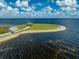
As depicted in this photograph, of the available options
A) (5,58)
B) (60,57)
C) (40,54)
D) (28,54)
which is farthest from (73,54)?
(5,58)

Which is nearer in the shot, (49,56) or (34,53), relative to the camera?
(49,56)

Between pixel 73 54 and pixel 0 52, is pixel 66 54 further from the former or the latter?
pixel 0 52

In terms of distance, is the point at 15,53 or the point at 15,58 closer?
the point at 15,58

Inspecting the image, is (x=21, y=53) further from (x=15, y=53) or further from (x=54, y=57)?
(x=54, y=57)

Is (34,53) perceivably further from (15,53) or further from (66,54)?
(66,54)

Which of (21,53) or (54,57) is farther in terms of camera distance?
(21,53)

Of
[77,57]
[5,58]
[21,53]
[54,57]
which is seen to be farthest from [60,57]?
[5,58]

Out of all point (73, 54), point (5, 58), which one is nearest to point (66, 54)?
point (73, 54)
